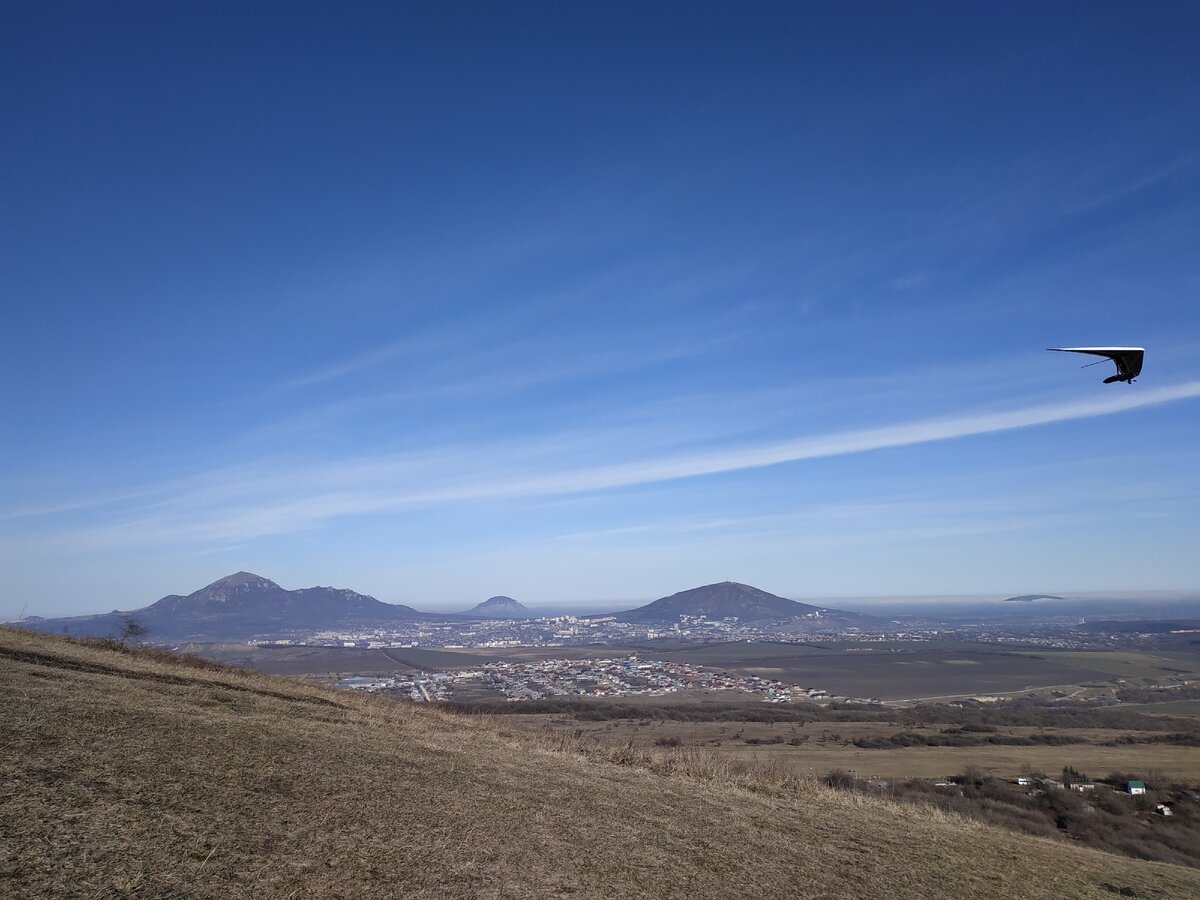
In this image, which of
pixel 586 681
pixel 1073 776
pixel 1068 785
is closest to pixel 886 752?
pixel 1073 776

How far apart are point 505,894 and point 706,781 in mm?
8870

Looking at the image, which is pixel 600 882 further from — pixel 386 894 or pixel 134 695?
pixel 134 695

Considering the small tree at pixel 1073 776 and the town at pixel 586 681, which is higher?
the small tree at pixel 1073 776

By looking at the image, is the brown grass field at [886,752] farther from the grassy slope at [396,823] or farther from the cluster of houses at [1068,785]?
the grassy slope at [396,823]

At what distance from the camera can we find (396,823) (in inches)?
354

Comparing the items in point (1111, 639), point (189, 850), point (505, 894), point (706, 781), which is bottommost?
point (1111, 639)

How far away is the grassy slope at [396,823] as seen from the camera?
278 inches

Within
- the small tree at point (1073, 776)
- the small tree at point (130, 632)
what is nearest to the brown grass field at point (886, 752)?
the small tree at point (1073, 776)

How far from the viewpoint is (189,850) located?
709 centimetres

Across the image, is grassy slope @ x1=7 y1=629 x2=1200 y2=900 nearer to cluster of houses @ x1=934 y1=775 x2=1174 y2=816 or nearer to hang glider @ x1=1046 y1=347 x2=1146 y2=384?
hang glider @ x1=1046 y1=347 x2=1146 y2=384

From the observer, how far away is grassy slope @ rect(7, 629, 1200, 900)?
7059 mm

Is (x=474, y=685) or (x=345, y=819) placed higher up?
(x=345, y=819)

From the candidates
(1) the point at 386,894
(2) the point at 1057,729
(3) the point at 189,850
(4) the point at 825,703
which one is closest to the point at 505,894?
(1) the point at 386,894

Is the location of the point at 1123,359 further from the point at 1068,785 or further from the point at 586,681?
the point at 586,681
